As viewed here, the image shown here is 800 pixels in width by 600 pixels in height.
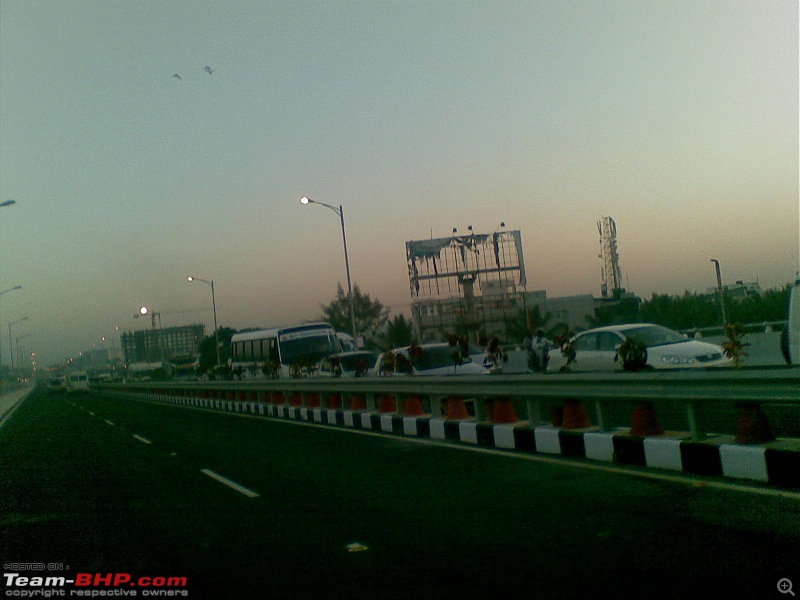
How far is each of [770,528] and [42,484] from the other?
8952 mm

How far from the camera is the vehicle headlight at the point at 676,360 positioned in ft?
53.1

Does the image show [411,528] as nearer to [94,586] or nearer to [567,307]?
[94,586]

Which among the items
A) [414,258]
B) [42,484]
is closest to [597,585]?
[42,484]

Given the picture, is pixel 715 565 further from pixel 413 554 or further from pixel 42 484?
pixel 42 484

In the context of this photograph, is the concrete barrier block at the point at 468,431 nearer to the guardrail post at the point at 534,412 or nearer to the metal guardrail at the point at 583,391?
the metal guardrail at the point at 583,391

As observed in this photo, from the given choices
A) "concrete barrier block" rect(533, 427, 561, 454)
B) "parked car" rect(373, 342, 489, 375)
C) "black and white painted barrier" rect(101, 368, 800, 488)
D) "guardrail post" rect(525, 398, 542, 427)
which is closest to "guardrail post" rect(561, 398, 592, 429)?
"black and white painted barrier" rect(101, 368, 800, 488)

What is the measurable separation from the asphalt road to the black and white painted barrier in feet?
1.25

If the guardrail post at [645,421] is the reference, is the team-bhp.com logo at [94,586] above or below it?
below

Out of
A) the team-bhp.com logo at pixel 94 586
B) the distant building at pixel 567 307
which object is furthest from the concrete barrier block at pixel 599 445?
the distant building at pixel 567 307

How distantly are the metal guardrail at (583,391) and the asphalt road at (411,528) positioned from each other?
0.81 meters

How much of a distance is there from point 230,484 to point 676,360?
10091mm

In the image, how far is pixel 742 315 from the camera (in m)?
24.5

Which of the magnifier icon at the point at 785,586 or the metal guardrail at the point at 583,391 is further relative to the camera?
the metal guardrail at the point at 583,391

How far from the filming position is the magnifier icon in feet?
14.9
